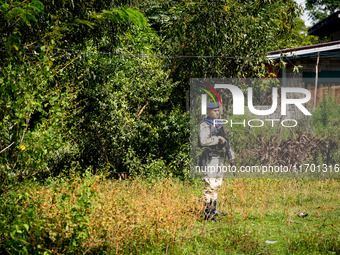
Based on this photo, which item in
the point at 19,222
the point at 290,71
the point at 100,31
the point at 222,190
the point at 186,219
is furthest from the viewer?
the point at 290,71

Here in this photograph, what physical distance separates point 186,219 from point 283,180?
4.13 m

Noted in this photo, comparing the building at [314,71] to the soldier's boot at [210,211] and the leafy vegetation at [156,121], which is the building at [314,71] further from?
the soldier's boot at [210,211]

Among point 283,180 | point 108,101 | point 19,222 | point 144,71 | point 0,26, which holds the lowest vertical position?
→ point 283,180

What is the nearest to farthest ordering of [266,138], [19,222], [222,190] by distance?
[19,222], [222,190], [266,138]

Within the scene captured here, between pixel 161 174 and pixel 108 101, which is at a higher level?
pixel 108 101

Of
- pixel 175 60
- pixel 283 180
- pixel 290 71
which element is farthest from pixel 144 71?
pixel 290 71

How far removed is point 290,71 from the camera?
17.0m

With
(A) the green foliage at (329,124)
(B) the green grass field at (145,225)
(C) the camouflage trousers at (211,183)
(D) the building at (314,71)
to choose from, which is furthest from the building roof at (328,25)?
(C) the camouflage trousers at (211,183)

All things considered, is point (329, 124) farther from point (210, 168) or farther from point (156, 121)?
point (210, 168)

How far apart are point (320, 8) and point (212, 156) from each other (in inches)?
1656

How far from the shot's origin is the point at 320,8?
4459 cm

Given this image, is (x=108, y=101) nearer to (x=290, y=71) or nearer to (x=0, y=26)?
(x=0, y=26)

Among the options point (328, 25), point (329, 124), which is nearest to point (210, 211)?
point (329, 124)

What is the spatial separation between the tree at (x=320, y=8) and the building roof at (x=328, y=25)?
19478mm
